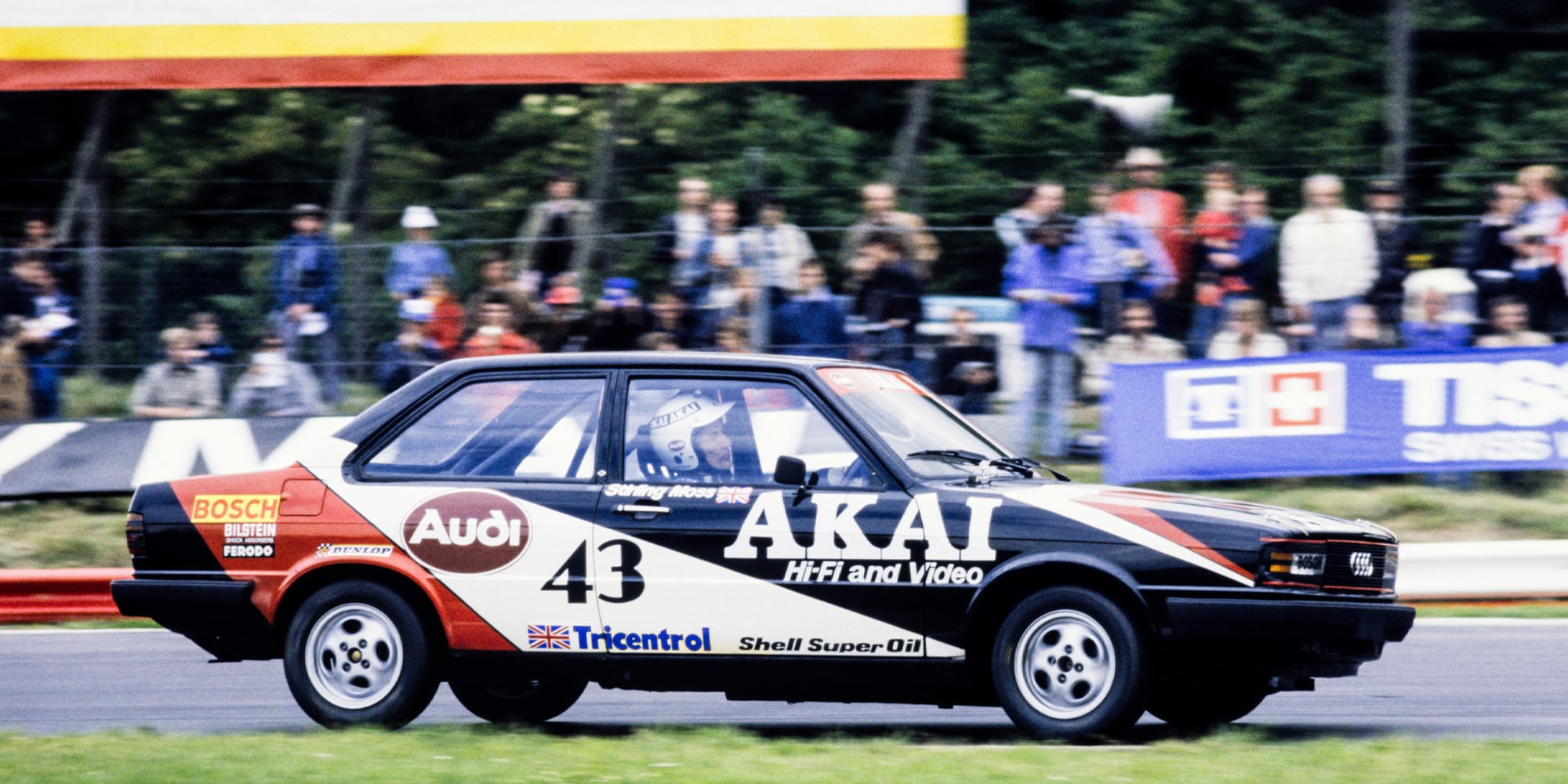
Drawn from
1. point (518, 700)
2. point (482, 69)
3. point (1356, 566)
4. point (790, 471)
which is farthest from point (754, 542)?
point (482, 69)

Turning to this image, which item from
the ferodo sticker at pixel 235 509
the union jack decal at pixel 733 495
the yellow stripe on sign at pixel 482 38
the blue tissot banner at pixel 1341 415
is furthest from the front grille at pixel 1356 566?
the yellow stripe on sign at pixel 482 38

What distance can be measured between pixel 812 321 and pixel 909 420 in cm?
516

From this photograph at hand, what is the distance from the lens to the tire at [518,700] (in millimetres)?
7777

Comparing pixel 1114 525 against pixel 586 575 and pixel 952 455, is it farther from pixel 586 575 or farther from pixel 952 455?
pixel 586 575

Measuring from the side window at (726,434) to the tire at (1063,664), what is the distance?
2.58 feet

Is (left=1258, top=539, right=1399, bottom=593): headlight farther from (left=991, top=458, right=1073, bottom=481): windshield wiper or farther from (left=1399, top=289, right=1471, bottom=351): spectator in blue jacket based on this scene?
(left=1399, top=289, right=1471, bottom=351): spectator in blue jacket

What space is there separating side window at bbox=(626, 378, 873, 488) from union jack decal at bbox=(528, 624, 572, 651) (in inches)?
24.3

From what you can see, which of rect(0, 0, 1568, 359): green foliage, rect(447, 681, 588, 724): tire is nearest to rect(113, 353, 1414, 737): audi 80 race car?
rect(447, 681, 588, 724): tire

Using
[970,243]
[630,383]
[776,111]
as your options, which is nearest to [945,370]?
[970,243]

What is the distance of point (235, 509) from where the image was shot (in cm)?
739

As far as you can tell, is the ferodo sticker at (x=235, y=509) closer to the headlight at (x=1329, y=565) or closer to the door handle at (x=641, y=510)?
the door handle at (x=641, y=510)

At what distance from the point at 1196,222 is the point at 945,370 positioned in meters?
1.96

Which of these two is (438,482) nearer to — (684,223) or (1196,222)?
(684,223)

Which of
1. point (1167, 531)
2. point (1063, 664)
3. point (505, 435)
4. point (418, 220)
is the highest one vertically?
point (418, 220)
